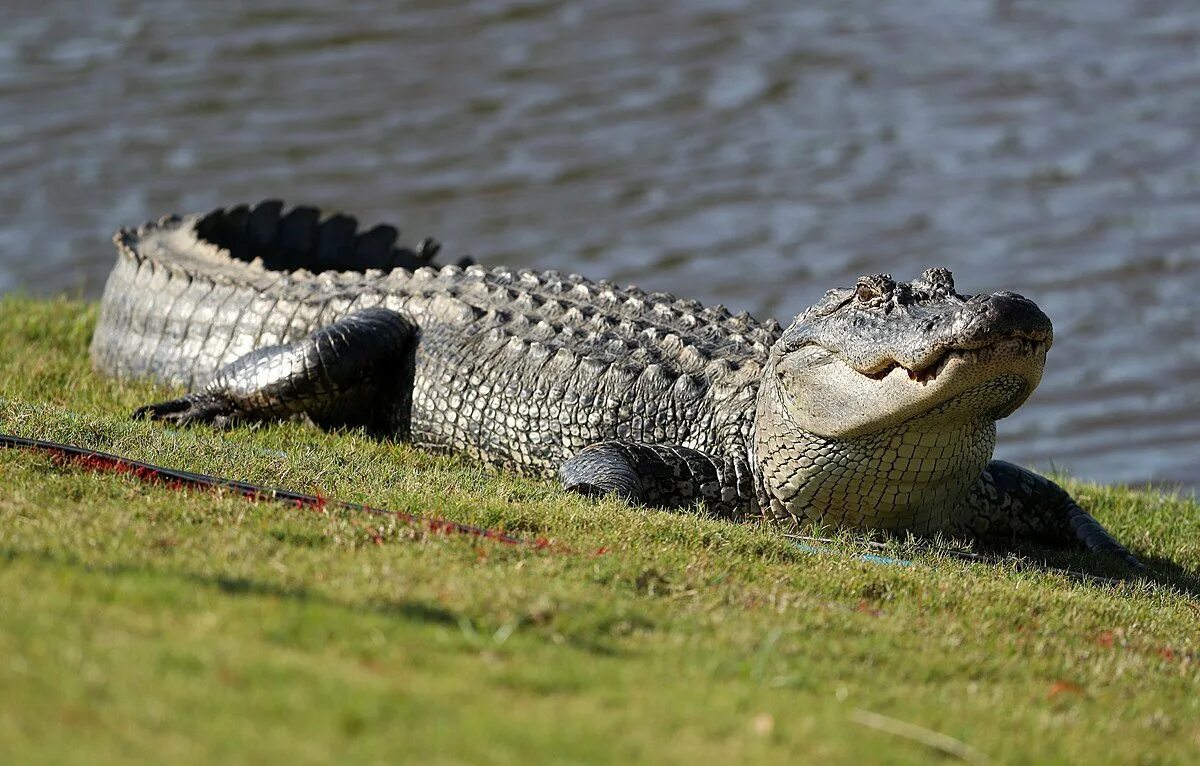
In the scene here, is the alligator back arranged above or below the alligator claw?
above

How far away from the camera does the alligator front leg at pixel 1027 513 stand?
20.0 ft

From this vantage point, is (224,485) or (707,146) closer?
(224,485)

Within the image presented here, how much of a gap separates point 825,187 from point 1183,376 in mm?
4276

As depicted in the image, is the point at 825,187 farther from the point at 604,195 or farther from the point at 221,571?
the point at 221,571

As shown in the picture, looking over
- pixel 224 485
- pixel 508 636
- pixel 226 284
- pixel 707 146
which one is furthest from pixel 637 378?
pixel 707 146

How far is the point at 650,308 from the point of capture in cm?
691

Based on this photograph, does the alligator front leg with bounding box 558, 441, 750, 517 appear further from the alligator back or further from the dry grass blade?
the dry grass blade

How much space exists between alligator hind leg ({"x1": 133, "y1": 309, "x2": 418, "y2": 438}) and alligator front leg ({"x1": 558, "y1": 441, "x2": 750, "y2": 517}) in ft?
3.90

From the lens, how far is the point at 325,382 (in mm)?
6723

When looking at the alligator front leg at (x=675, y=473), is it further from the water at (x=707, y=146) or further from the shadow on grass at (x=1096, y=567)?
the water at (x=707, y=146)

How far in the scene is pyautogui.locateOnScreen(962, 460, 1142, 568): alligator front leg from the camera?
608 centimetres

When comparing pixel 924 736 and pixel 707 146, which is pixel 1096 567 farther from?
pixel 707 146

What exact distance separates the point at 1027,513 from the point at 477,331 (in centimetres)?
253

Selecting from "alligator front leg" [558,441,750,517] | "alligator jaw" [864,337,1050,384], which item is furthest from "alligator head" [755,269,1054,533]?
"alligator front leg" [558,441,750,517]
